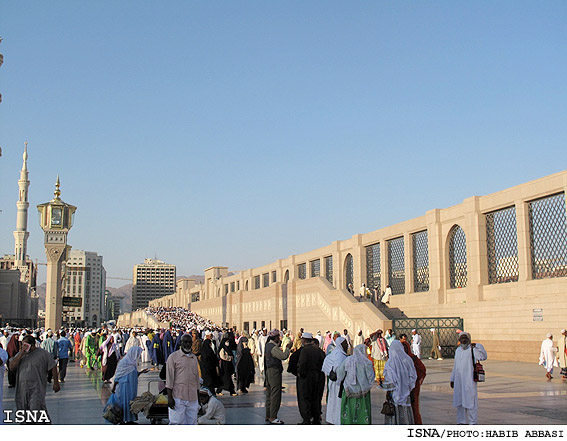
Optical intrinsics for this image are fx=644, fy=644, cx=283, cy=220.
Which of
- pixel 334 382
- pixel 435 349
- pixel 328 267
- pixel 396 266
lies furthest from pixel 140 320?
pixel 334 382

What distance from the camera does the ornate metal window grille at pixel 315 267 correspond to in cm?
4359

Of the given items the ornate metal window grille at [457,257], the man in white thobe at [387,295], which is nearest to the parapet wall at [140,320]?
the man in white thobe at [387,295]

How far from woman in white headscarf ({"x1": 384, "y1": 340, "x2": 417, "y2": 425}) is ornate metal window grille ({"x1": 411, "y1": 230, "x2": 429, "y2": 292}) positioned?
73.0 ft

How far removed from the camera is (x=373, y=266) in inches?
1404

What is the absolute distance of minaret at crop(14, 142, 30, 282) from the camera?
12719 cm

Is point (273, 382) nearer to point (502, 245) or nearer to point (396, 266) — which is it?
point (502, 245)

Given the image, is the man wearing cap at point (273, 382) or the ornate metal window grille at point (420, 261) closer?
the man wearing cap at point (273, 382)

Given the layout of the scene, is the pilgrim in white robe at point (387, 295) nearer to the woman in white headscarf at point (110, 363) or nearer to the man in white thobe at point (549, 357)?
the man in white thobe at point (549, 357)

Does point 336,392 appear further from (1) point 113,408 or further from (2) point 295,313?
(2) point 295,313

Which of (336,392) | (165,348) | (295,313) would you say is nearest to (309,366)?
(336,392)

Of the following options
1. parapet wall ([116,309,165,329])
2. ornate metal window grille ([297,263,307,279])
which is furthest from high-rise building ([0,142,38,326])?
ornate metal window grille ([297,263,307,279])

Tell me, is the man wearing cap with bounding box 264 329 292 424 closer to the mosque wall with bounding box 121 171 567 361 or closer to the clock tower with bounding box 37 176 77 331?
the mosque wall with bounding box 121 171 567 361

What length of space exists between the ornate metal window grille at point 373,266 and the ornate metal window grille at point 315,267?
7.80 meters
